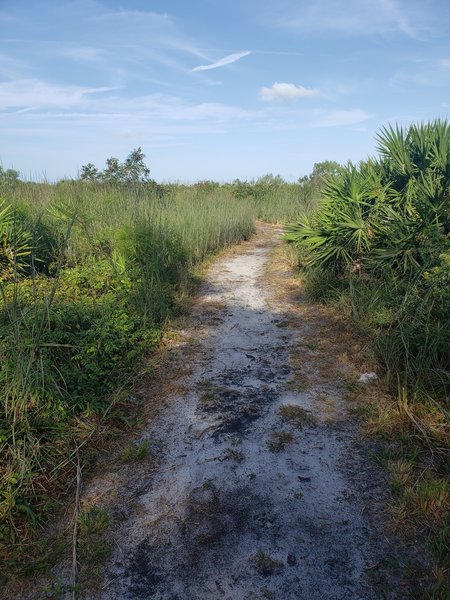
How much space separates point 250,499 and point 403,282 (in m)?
3.02

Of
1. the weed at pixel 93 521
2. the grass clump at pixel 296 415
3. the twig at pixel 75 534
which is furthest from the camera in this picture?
the grass clump at pixel 296 415

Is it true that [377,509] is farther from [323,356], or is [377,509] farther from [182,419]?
[323,356]

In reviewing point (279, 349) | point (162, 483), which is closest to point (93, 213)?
point (279, 349)

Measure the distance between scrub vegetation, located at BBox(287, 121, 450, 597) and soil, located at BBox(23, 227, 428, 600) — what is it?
0.22 meters

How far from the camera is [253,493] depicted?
2.43 m

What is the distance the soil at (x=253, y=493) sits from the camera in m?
1.94

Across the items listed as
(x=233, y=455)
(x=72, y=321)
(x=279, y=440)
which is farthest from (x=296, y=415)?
(x=72, y=321)

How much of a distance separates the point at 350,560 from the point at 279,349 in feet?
8.42

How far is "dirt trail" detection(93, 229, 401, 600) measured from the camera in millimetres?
1938

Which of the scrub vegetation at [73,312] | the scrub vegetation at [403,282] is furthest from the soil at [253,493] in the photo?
the scrub vegetation at [73,312]

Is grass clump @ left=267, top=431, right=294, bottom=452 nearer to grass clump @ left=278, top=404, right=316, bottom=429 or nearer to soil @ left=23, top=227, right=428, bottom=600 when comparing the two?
soil @ left=23, top=227, right=428, bottom=600

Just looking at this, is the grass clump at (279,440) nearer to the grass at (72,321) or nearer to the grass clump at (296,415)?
the grass clump at (296,415)

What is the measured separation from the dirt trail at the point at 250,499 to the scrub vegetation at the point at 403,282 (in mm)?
278

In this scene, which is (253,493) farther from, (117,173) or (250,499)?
(117,173)
